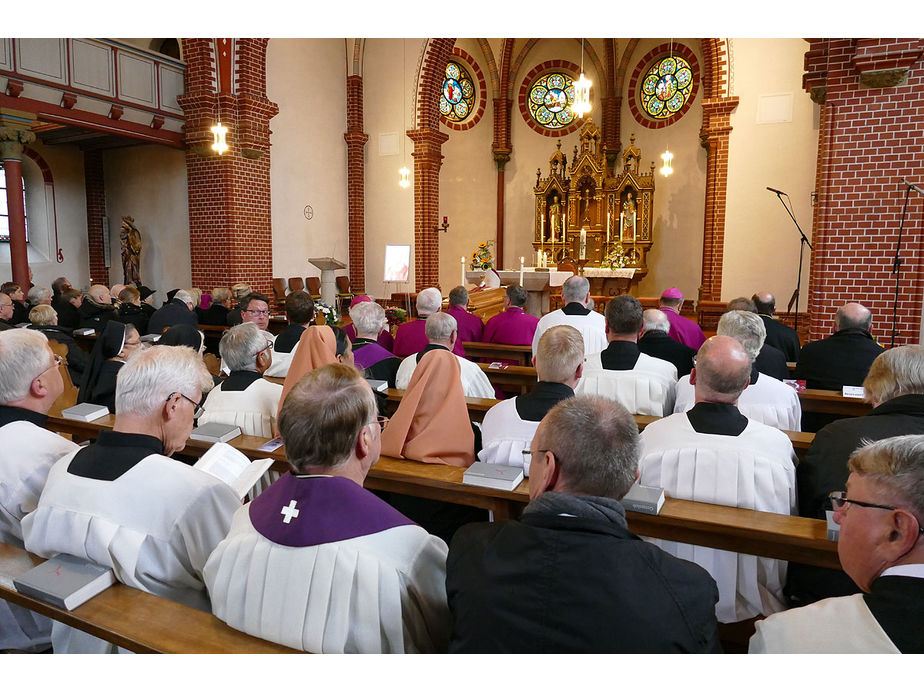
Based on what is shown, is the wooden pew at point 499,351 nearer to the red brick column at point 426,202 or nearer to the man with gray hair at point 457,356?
the man with gray hair at point 457,356

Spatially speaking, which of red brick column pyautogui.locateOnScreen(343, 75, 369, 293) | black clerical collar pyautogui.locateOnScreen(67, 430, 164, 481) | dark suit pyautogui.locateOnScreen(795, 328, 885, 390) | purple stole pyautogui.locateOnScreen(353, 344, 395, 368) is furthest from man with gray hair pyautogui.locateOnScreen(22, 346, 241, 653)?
red brick column pyautogui.locateOnScreen(343, 75, 369, 293)

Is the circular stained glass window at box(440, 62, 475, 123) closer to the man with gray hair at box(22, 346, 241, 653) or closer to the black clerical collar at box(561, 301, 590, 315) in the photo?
the black clerical collar at box(561, 301, 590, 315)

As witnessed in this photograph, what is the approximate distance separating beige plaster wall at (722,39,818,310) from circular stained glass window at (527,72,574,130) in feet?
19.8

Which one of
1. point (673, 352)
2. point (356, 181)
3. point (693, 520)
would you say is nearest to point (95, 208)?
point (356, 181)

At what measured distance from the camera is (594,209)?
15.8 meters

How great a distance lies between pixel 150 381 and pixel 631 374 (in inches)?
121

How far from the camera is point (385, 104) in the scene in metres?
14.4

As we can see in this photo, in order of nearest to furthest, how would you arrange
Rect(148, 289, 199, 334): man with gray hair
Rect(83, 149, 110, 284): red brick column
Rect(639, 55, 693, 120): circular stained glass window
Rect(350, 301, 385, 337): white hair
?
Rect(350, 301, 385, 337): white hair
Rect(148, 289, 199, 334): man with gray hair
Rect(83, 149, 110, 284): red brick column
Rect(639, 55, 693, 120): circular stained glass window

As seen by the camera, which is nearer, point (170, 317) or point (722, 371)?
point (722, 371)

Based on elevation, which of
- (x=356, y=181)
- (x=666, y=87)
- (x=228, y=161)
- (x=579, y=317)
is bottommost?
(x=579, y=317)

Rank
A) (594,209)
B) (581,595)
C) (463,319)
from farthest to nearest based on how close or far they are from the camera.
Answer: (594,209) → (463,319) → (581,595)

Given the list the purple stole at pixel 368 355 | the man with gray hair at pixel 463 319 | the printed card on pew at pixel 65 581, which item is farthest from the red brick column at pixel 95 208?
the printed card on pew at pixel 65 581

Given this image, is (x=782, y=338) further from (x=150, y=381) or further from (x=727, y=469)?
(x=150, y=381)

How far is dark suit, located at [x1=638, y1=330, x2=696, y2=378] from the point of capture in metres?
5.05
